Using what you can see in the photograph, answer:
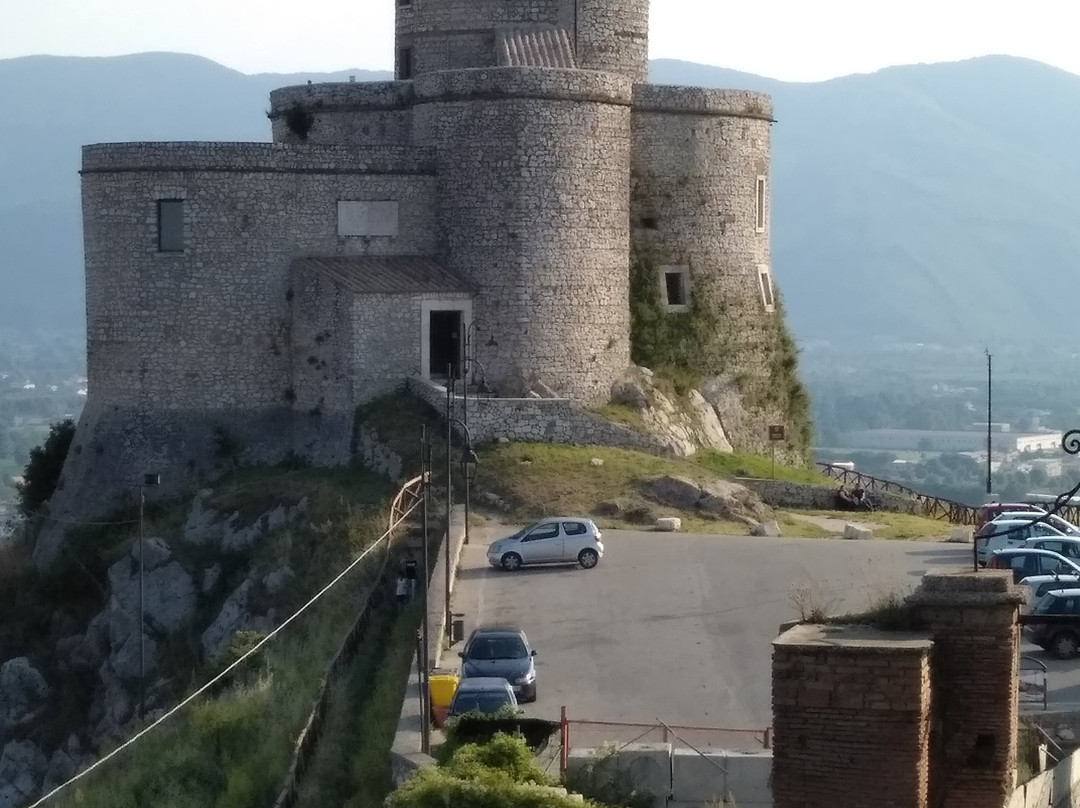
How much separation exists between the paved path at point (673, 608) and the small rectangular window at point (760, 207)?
13267mm

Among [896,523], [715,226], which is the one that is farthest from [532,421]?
[715,226]

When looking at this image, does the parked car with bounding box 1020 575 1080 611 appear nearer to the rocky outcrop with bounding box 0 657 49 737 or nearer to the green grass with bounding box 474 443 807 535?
the green grass with bounding box 474 443 807 535

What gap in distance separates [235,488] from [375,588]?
9214 mm

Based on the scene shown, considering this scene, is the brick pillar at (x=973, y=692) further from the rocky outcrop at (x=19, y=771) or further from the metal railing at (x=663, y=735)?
the rocky outcrop at (x=19, y=771)

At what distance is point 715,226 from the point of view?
52.1 meters

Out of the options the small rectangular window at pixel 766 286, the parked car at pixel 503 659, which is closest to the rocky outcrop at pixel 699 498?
the small rectangular window at pixel 766 286

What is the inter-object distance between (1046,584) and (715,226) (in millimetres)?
19397

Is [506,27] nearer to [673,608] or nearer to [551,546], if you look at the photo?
[551,546]

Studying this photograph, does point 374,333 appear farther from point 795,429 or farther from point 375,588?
point 795,429

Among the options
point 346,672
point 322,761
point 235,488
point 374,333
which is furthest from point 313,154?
point 322,761

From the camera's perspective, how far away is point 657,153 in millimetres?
50844

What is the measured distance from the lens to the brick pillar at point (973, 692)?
57.3 ft

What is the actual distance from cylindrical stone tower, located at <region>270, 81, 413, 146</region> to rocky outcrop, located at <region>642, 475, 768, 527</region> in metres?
10.8

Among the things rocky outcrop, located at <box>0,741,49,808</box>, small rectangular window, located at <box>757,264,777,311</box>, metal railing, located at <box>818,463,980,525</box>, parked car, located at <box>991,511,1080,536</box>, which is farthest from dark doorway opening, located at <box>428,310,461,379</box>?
parked car, located at <box>991,511,1080,536</box>
